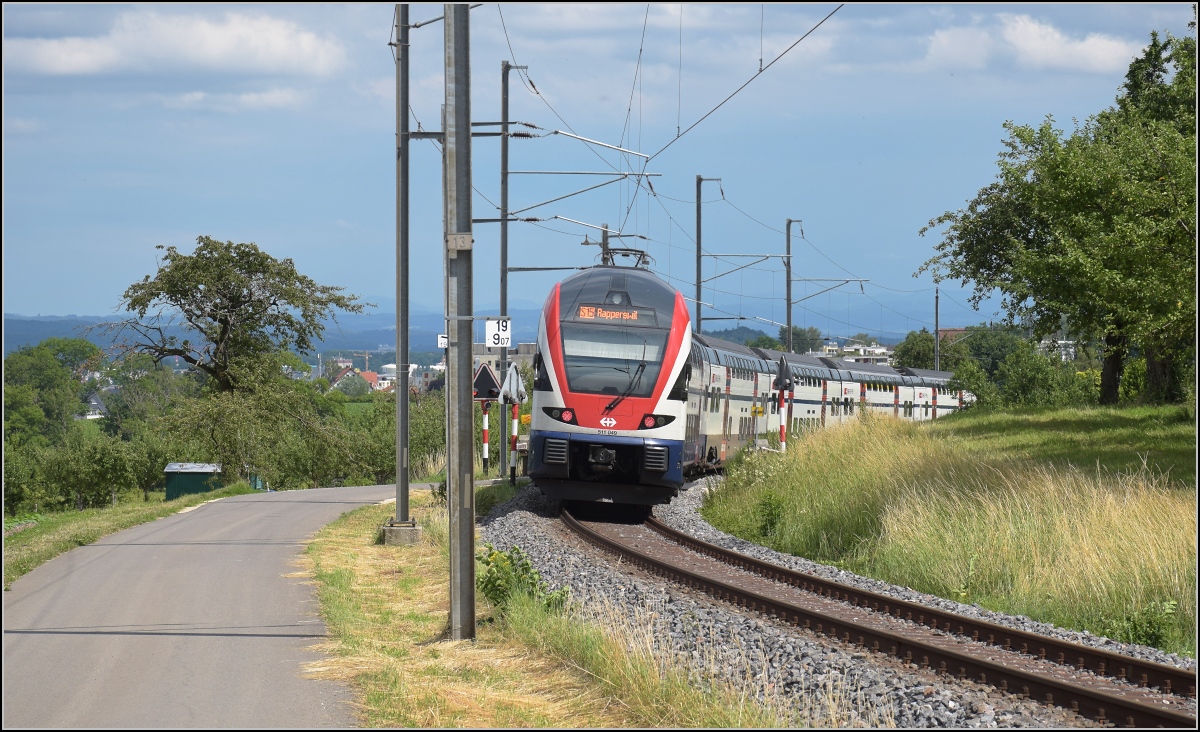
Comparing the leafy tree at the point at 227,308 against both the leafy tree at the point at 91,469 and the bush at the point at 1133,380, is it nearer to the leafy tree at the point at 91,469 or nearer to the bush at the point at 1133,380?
the leafy tree at the point at 91,469

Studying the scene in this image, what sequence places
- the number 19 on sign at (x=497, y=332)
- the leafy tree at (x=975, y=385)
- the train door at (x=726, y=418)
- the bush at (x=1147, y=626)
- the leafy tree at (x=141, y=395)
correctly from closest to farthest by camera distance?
1. the bush at (x=1147, y=626)
2. the number 19 on sign at (x=497, y=332)
3. the train door at (x=726, y=418)
4. the leafy tree at (x=975, y=385)
5. the leafy tree at (x=141, y=395)

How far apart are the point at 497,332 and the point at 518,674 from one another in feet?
14.3

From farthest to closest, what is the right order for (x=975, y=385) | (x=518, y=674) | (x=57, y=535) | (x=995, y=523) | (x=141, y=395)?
(x=141, y=395) → (x=975, y=385) → (x=57, y=535) → (x=995, y=523) → (x=518, y=674)

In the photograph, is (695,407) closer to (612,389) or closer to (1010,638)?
(612,389)

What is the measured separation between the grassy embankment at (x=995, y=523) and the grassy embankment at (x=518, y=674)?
16.0 feet

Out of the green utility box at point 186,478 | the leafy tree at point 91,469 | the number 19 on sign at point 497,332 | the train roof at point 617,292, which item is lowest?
the leafy tree at point 91,469

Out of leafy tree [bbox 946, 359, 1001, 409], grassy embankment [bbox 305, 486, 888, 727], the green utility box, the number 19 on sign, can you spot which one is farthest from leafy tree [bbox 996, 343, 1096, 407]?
grassy embankment [bbox 305, 486, 888, 727]

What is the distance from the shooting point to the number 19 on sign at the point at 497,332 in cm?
1184

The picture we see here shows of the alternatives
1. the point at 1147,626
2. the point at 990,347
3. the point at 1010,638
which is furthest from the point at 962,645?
the point at 990,347

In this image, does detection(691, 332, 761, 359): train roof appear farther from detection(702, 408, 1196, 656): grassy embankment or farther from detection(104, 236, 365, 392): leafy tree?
detection(104, 236, 365, 392): leafy tree

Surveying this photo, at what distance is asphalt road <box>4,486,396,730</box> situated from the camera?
7441 mm

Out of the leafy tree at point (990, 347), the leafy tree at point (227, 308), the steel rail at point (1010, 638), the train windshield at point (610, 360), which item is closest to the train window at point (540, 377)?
the train windshield at point (610, 360)

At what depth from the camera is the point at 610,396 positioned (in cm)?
1908

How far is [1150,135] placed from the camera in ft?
96.1
